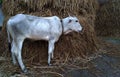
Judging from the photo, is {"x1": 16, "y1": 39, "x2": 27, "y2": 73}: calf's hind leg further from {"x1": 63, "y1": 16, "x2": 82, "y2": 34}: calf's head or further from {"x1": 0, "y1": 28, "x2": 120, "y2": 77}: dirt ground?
{"x1": 63, "y1": 16, "x2": 82, "y2": 34}: calf's head

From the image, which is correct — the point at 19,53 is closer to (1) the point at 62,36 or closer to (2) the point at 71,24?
(1) the point at 62,36

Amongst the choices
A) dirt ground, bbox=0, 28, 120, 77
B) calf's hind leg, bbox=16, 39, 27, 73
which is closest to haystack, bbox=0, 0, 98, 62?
dirt ground, bbox=0, 28, 120, 77

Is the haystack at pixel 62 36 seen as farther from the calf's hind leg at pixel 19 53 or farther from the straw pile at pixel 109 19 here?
the straw pile at pixel 109 19

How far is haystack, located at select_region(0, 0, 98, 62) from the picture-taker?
395 cm

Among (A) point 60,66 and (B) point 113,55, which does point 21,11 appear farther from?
(B) point 113,55

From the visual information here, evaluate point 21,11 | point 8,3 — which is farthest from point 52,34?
point 8,3

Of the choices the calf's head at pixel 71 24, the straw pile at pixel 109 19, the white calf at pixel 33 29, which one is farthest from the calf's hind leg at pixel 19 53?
the straw pile at pixel 109 19

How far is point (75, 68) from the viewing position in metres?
3.78

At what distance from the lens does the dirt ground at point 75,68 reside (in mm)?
3559

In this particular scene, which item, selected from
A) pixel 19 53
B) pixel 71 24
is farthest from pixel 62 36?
pixel 19 53

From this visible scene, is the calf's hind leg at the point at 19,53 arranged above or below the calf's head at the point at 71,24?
below

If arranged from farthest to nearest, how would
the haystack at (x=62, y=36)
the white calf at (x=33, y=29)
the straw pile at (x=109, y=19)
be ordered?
the straw pile at (x=109, y=19)
the haystack at (x=62, y=36)
the white calf at (x=33, y=29)

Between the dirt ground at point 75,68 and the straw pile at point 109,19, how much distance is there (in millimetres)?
1523

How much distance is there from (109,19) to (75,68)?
239 centimetres
